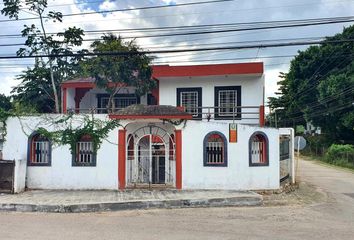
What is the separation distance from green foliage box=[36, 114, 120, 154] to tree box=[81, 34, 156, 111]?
256 centimetres

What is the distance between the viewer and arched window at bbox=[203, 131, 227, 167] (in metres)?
16.8

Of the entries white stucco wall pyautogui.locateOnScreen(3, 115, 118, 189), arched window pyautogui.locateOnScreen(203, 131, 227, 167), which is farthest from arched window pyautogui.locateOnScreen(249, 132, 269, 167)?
white stucco wall pyautogui.locateOnScreen(3, 115, 118, 189)

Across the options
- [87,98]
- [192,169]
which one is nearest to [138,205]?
[192,169]

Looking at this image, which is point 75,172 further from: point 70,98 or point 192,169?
point 70,98

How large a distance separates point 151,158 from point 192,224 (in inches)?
280

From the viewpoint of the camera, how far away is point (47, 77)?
3259 centimetres

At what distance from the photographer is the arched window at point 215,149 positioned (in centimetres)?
1680

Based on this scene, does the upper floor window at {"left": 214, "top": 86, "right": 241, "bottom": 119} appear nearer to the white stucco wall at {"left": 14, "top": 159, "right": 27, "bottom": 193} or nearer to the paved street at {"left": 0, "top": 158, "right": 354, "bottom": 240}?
the paved street at {"left": 0, "top": 158, "right": 354, "bottom": 240}

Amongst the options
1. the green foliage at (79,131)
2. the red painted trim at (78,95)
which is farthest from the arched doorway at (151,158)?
the red painted trim at (78,95)

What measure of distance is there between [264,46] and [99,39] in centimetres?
881

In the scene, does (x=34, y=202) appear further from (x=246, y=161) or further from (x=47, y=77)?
(x=47, y=77)

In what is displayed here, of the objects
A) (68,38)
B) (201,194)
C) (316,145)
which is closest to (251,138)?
(201,194)

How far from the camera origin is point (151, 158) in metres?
17.6

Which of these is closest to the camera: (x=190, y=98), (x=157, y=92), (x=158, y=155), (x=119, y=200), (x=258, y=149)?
(x=119, y=200)
